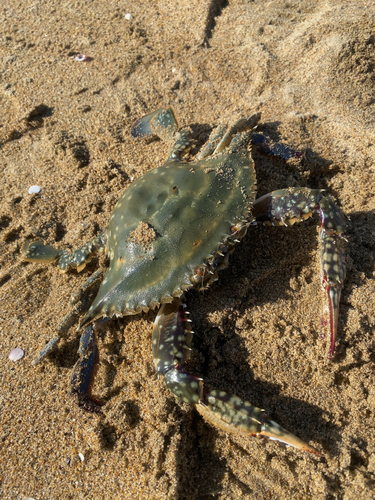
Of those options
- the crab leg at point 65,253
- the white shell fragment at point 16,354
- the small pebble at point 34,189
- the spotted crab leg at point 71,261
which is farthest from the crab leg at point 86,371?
the small pebble at point 34,189

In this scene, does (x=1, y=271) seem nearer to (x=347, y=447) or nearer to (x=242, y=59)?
(x=347, y=447)

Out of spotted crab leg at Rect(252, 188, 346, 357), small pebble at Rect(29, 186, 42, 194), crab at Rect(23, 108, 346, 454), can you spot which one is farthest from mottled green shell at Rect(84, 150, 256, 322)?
small pebble at Rect(29, 186, 42, 194)

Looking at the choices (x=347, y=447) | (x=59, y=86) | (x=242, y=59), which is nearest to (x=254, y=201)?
(x=347, y=447)

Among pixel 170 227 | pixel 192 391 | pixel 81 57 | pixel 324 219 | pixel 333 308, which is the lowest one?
pixel 333 308

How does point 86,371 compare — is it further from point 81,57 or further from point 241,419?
point 81,57

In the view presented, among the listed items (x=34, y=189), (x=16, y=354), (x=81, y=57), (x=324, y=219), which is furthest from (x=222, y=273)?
(x=81, y=57)

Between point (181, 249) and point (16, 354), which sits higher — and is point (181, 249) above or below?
above
